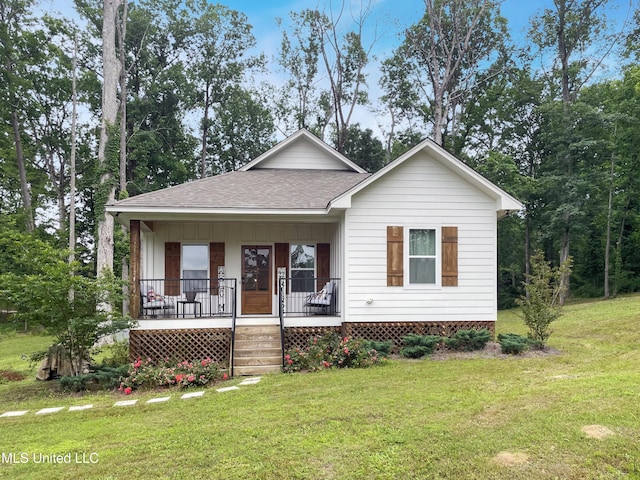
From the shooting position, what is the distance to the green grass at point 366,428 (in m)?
3.88

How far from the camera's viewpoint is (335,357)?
855cm

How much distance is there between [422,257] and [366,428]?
18.7 feet

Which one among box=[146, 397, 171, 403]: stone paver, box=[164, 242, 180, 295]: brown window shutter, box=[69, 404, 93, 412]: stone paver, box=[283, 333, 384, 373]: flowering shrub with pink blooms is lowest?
box=[69, 404, 93, 412]: stone paver

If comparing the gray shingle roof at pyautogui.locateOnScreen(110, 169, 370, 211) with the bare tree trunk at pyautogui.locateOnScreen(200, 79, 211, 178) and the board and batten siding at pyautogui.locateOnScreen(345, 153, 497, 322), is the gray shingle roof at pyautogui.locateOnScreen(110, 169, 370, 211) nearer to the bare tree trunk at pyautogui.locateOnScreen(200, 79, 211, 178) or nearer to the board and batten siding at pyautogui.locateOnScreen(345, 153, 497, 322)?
the board and batten siding at pyautogui.locateOnScreen(345, 153, 497, 322)

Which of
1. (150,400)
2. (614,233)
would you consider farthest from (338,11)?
(150,400)

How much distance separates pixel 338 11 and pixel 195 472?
2910 centimetres

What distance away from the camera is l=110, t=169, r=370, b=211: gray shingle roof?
387 inches

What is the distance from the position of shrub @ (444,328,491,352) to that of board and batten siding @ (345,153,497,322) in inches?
23.6

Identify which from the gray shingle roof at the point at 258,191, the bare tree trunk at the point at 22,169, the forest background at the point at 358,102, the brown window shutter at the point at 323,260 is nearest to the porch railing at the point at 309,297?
the brown window shutter at the point at 323,260

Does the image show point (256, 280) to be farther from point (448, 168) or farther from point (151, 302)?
point (448, 168)

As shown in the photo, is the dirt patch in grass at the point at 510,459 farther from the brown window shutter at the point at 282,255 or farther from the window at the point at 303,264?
the brown window shutter at the point at 282,255

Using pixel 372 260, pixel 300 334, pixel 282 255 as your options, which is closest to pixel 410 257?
pixel 372 260

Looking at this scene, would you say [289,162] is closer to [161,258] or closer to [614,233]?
[161,258]

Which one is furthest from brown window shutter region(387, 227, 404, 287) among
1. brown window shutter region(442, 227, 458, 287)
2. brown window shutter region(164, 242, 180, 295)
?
brown window shutter region(164, 242, 180, 295)
